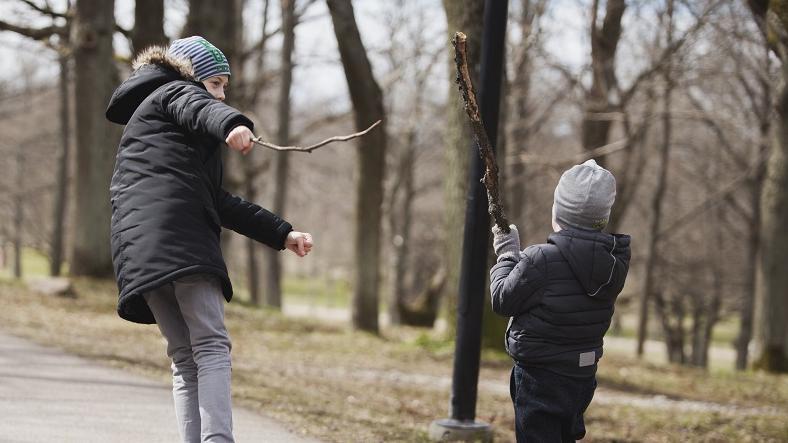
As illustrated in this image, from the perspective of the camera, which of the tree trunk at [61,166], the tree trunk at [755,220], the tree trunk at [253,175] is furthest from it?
the tree trunk at [61,166]

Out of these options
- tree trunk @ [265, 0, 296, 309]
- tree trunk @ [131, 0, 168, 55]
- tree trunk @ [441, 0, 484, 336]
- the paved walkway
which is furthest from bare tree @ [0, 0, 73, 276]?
the paved walkway

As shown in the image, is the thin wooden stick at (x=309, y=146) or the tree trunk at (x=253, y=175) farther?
the tree trunk at (x=253, y=175)

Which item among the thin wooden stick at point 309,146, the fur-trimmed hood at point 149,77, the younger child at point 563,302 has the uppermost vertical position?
the fur-trimmed hood at point 149,77

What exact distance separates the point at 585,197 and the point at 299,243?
1.17 meters

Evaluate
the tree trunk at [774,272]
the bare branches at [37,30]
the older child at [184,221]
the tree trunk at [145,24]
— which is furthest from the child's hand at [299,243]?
the tree trunk at [774,272]

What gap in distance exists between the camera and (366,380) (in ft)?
29.7

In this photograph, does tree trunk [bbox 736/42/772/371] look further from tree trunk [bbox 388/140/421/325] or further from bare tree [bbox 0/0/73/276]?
bare tree [bbox 0/0/73/276]

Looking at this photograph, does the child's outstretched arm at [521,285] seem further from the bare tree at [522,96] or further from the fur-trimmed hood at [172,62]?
the bare tree at [522,96]

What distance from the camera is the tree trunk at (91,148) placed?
13.8 m

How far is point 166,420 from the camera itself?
5.64 metres

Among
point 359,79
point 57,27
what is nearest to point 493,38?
point 359,79

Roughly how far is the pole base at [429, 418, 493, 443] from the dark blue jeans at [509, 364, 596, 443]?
6.35ft

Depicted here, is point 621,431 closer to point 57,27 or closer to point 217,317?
point 217,317

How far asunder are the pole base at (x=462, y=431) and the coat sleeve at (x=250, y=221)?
7.46 feet
